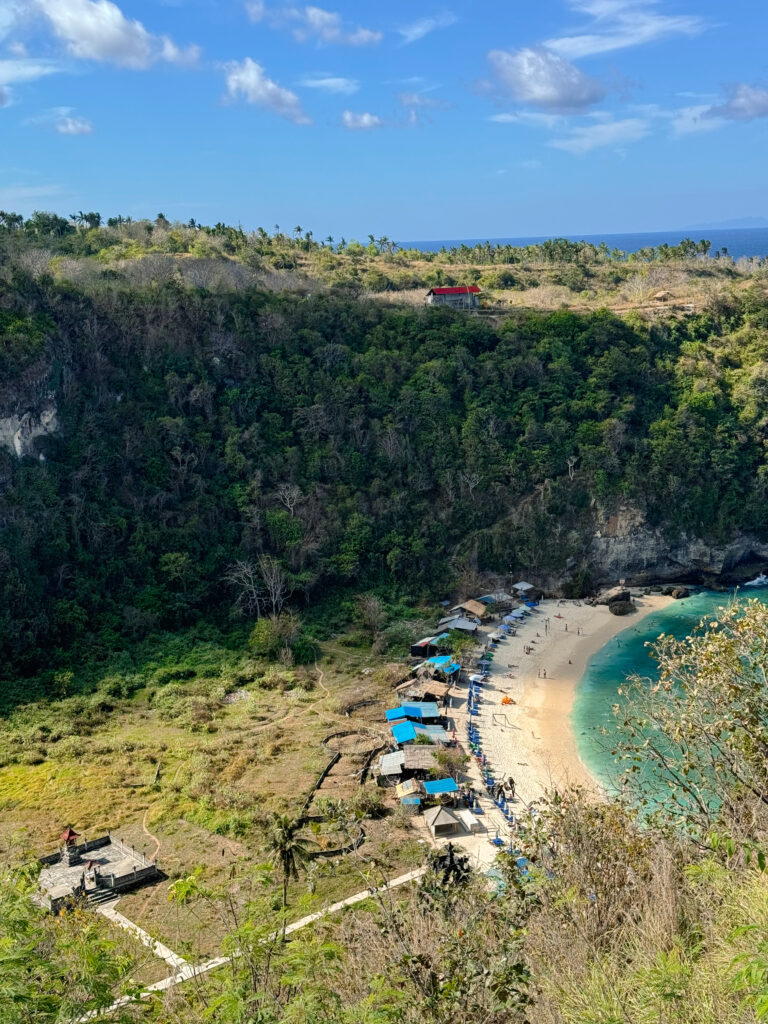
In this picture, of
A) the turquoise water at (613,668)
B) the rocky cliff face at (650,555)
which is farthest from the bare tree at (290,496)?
the turquoise water at (613,668)

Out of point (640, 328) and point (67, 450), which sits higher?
point (640, 328)

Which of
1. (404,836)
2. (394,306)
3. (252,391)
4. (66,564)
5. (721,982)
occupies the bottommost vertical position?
(404,836)

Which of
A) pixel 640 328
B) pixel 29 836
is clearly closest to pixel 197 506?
pixel 29 836

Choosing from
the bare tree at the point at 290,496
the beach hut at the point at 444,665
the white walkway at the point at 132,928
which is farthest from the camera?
the bare tree at the point at 290,496

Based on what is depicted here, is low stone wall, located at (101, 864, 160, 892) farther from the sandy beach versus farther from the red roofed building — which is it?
the red roofed building

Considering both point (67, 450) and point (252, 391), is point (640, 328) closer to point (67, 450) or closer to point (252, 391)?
point (252, 391)

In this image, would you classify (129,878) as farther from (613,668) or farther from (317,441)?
(317,441)

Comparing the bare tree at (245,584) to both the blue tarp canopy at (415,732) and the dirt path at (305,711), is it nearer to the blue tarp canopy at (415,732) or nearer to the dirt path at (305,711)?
the dirt path at (305,711)

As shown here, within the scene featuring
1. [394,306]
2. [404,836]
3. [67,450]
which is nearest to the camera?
[404,836]
